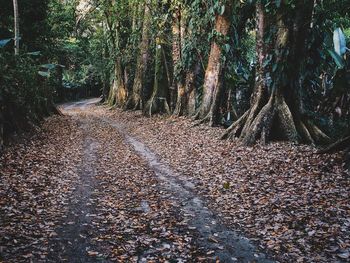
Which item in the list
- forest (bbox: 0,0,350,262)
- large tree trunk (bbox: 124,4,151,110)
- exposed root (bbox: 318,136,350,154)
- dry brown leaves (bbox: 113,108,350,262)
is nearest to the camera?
dry brown leaves (bbox: 113,108,350,262)

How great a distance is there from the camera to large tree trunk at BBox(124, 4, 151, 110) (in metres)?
24.7

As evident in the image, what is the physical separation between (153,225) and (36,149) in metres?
7.52

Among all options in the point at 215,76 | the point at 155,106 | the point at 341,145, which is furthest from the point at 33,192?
the point at 155,106

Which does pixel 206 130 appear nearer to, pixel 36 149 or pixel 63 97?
pixel 36 149

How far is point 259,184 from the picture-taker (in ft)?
29.5

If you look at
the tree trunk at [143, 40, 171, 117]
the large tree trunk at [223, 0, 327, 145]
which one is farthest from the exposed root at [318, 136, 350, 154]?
the tree trunk at [143, 40, 171, 117]

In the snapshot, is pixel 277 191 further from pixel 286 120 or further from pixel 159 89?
pixel 159 89

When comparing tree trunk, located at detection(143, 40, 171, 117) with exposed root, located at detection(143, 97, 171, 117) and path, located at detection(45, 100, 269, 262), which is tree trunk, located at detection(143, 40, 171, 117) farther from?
path, located at detection(45, 100, 269, 262)

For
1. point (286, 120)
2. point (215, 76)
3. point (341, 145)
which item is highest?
point (215, 76)

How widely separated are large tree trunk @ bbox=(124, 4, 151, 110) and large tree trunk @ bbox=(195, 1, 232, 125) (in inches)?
294

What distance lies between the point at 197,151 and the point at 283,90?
11.4 ft

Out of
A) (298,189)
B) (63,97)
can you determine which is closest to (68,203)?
(298,189)

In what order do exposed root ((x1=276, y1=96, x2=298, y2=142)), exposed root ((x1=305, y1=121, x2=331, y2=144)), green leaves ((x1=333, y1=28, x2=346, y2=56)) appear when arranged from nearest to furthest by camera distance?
green leaves ((x1=333, y1=28, x2=346, y2=56))
exposed root ((x1=305, y1=121, x2=331, y2=144))
exposed root ((x1=276, y1=96, x2=298, y2=142))

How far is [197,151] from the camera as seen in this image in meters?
13.0
